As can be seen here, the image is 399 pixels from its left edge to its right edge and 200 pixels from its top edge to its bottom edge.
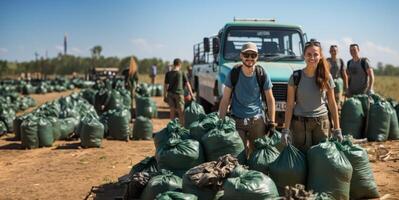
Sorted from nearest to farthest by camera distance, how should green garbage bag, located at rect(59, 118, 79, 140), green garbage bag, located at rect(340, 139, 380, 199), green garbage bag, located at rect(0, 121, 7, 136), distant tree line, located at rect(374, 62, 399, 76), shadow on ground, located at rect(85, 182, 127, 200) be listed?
green garbage bag, located at rect(340, 139, 380, 199), shadow on ground, located at rect(85, 182, 127, 200), green garbage bag, located at rect(59, 118, 79, 140), green garbage bag, located at rect(0, 121, 7, 136), distant tree line, located at rect(374, 62, 399, 76)

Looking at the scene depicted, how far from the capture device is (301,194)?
134 inches

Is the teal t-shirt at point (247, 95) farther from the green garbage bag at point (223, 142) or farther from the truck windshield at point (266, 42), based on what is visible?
the truck windshield at point (266, 42)

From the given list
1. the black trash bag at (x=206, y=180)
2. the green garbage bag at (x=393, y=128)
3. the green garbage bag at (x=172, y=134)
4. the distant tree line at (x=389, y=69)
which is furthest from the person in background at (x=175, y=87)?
the distant tree line at (x=389, y=69)

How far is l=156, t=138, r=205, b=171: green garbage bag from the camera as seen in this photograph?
4.77 metres

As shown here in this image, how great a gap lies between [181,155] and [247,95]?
38.6 inches

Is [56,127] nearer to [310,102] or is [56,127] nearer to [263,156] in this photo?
[263,156]

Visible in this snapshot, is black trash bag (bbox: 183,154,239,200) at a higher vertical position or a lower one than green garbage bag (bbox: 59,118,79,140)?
higher

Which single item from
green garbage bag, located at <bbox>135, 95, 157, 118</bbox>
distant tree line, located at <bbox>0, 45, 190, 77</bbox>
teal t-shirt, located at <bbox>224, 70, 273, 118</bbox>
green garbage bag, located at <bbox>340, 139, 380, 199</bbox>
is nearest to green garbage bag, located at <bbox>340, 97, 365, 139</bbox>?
green garbage bag, located at <bbox>340, 139, 380, 199</bbox>

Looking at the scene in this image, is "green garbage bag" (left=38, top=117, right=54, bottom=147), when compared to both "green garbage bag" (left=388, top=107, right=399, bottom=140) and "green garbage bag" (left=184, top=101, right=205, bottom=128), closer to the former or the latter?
"green garbage bag" (left=184, top=101, right=205, bottom=128)

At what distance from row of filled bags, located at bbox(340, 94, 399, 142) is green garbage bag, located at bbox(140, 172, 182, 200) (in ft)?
18.2

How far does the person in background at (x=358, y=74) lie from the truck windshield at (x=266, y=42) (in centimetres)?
105

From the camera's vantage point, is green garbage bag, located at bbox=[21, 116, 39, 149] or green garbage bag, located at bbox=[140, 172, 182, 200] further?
green garbage bag, located at bbox=[21, 116, 39, 149]

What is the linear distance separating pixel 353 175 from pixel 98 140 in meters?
5.93

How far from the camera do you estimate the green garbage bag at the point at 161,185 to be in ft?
14.1
